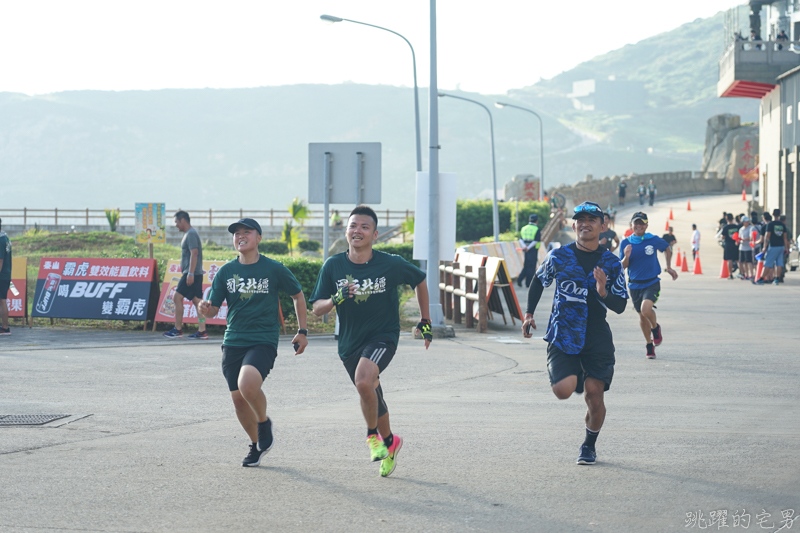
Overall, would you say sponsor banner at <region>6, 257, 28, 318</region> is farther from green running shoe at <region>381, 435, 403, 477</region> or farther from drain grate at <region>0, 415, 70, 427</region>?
green running shoe at <region>381, 435, 403, 477</region>

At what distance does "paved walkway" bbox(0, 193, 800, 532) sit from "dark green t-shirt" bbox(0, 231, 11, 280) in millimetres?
1902

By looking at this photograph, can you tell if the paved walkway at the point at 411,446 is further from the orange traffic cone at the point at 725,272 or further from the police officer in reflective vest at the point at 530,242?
the orange traffic cone at the point at 725,272

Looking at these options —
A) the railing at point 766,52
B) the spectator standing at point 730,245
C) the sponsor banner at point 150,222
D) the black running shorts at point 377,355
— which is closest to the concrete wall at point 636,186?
the railing at point 766,52

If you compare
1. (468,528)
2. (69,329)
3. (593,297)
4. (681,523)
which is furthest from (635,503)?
(69,329)

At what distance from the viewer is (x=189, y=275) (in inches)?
478

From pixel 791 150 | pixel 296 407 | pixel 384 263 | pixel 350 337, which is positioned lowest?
pixel 296 407

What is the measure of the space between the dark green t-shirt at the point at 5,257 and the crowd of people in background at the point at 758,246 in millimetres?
16879

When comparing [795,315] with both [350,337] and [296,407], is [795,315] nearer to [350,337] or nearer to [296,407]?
[296,407]

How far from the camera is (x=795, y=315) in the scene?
1548 cm

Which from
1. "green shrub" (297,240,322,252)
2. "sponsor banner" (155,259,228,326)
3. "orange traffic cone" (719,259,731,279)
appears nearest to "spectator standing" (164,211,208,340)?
"sponsor banner" (155,259,228,326)

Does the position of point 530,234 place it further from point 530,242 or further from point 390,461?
point 390,461

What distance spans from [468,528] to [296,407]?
3785 mm

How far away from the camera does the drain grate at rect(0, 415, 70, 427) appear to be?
707cm

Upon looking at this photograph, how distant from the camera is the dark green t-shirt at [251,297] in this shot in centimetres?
579
